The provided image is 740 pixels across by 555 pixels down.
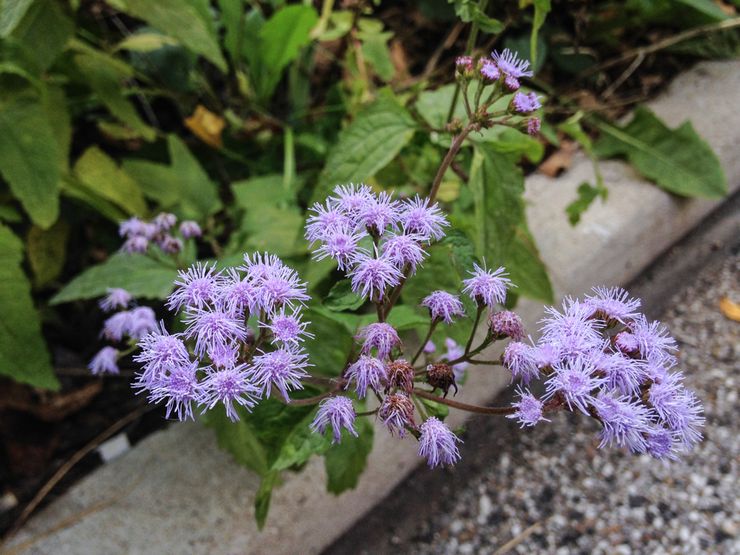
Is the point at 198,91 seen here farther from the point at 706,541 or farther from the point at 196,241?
the point at 706,541

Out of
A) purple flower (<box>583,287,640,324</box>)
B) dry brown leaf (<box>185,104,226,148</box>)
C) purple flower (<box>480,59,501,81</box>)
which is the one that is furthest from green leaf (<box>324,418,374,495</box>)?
dry brown leaf (<box>185,104,226,148</box>)

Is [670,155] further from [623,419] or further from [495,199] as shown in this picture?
[623,419]

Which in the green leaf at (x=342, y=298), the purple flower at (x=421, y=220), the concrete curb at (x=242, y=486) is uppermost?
the purple flower at (x=421, y=220)

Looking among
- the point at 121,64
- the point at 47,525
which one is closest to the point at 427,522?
the point at 47,525

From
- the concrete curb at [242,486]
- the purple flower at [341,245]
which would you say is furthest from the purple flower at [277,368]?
the concrete curb at [242,486]

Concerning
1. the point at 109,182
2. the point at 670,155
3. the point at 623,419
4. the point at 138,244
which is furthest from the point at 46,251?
the point at 670,155

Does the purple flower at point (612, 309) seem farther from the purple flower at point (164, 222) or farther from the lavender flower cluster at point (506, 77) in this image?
the purple flower at point (164, 222)
